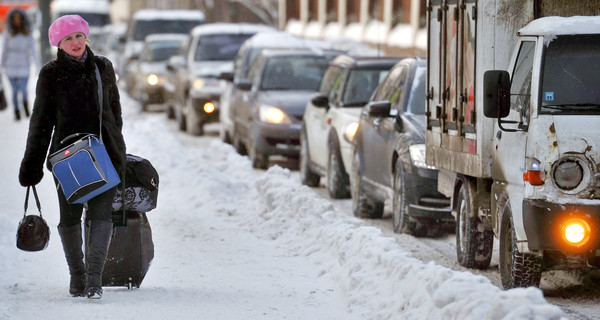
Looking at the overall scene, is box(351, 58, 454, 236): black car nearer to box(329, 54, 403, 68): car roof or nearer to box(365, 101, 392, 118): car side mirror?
box(365, 101, 392, 118): car side mirror

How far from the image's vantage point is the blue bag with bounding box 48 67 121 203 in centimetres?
780

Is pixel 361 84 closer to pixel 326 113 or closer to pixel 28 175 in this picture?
pixel 326 113

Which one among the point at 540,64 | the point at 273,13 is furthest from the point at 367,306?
the point at 273,13

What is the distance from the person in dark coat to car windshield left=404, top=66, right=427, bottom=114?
16.4ft

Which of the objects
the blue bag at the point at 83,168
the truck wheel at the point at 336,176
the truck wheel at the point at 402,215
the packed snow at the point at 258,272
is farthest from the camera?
the truck wheel at the point at 336,176

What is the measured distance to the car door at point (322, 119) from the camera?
15555 millimetres

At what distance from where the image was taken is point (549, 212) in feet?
27.0

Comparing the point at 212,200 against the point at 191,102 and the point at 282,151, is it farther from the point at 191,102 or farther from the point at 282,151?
the point at 191,102

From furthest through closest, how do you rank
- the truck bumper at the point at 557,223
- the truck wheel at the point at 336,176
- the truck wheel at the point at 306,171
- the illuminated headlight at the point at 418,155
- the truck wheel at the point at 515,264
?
the truck wheel at the point at 306,171
the truck wheel at the point at 336,176
the illuminated headlight at the point at 418,155
the truck wheel at the point at 515,264
the truck bumper at the point at 557,223

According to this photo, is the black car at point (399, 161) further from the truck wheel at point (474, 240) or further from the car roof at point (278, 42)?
the car roof at point (278, 42)

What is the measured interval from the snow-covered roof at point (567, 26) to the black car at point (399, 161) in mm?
2947

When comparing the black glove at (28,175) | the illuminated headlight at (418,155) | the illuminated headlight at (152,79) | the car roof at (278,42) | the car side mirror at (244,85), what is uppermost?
the black glove at (28,175)

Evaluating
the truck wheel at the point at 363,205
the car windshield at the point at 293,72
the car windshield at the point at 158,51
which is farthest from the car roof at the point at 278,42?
the truck wheel at the point at 363,205

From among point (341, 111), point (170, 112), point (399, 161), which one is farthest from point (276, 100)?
point (170, 112)
